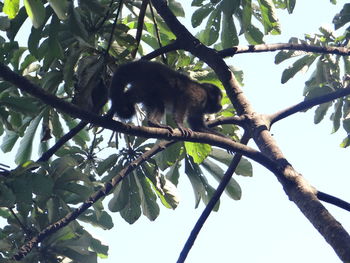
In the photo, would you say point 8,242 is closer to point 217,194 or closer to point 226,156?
point 217,194

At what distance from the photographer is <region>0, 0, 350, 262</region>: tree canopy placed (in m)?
3.60

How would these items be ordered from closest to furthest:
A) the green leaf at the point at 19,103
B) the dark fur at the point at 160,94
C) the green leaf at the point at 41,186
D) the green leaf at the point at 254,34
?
the green leaf at the point at 41,186 → the green leaf at the point at 19,103 → the dark fur at the point at 160,94 → the green leaf at the point at 254,34

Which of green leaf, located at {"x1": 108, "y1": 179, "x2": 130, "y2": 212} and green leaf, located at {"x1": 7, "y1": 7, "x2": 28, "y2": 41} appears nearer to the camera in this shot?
green leaf, located at {"x1": 7, "y1": 7, "x2": 28, "y2": 41}

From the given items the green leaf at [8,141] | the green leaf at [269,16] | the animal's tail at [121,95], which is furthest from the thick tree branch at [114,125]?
the green leaf at [8,141]

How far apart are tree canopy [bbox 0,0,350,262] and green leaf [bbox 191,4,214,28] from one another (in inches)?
0.4

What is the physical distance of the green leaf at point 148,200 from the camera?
566 cm

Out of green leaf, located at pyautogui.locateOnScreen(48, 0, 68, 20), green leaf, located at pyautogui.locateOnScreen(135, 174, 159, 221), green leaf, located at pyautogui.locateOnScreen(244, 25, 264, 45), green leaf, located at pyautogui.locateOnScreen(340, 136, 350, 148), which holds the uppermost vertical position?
green leaf, located at pyautogui.locateOnScreen(244, 25, 264, 45)

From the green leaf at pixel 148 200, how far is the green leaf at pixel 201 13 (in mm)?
1856

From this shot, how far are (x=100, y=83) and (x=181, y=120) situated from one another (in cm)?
164

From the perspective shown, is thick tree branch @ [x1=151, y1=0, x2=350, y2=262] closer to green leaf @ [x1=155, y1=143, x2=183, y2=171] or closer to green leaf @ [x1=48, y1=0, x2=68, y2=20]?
green leaf @ [x1=155, y1=143, x2=183, y2=171]

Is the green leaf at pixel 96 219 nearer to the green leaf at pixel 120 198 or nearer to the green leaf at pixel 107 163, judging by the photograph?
the green leaf at pixel 120 198

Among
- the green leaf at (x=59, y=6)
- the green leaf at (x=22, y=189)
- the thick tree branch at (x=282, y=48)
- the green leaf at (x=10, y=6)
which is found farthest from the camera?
the thick tree branch at (x=282, y=48)

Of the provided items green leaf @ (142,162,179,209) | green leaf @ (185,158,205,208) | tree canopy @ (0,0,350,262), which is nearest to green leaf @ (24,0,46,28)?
tree canopy @ (0,0,350,262)

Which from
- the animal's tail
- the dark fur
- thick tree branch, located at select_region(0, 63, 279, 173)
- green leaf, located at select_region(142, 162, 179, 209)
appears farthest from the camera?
green leaf, located at select_region(142, 162, 179, 209)
